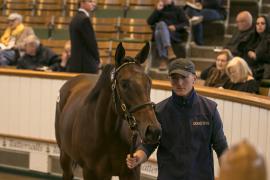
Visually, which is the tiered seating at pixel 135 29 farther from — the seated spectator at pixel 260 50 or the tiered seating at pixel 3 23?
the seated spectator at pixel 260 50

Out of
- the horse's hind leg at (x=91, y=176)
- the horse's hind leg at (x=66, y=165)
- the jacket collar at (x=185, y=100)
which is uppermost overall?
the jacket collar at (x=185, y=100)

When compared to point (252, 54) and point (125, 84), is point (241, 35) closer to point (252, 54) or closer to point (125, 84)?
point (252, 54)

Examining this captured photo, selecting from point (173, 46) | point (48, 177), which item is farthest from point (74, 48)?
point (173, 46)

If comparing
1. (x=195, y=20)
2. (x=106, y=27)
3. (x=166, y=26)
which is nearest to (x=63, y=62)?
(x=166, y=26)

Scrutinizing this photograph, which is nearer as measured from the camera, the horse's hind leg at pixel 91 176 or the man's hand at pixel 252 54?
the horse's hind leg at pixel 91 176

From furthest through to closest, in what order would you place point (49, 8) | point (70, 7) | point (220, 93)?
point (49, 8)
point (70, 7)
point (220, 93)

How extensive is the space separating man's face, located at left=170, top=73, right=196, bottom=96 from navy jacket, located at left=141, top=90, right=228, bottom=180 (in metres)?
0.06

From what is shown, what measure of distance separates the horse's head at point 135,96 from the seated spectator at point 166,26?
234 inches

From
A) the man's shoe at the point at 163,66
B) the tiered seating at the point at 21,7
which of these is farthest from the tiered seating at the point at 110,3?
the man's shoe at the point at 163,66

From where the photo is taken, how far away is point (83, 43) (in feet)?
26.3

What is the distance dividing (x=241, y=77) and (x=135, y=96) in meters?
2.70

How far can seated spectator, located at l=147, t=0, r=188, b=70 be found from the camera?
10102 millimetres

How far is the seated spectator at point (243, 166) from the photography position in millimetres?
470

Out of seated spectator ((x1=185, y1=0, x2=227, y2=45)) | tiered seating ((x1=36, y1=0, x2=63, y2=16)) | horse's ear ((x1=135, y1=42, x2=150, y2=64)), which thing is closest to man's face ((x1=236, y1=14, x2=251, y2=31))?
seated spectator ((x1=185, y1=0, x2=227, y2=45))
